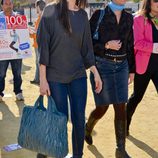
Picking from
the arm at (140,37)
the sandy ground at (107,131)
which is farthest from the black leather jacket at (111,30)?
the sandy ground at (107,131)

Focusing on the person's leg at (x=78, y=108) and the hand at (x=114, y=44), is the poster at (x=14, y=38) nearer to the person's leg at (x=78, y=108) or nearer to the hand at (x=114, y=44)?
the hand at (x=114, y=44)

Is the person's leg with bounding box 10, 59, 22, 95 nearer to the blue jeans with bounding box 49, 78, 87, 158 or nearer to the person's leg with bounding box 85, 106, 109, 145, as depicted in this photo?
the person's leg with bounding box 85, 106, 109, 145

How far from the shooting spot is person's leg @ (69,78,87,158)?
370 centimetres

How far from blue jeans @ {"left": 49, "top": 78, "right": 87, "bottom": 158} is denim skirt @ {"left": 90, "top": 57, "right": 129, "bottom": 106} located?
57 cm

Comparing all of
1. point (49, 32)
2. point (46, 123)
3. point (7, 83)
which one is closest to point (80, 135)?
point (46, 123)

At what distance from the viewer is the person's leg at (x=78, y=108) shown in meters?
3.70

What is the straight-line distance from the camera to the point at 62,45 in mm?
3467

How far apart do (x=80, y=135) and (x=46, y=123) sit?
46 cm

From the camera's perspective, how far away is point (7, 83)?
8727 millimetres

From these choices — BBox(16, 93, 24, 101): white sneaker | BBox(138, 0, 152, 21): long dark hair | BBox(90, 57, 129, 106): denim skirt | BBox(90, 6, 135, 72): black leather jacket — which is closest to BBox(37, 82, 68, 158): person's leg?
BBox(90, 57, 129, 106): denim skirt

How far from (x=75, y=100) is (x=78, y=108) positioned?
0.08 metres

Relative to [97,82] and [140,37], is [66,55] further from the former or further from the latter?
[140,37]

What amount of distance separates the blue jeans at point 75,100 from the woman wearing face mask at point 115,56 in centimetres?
58

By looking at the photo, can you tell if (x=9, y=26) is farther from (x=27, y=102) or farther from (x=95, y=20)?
(x=95, y=20)
